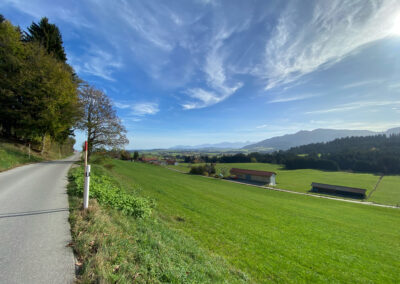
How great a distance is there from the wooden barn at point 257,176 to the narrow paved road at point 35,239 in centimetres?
5476

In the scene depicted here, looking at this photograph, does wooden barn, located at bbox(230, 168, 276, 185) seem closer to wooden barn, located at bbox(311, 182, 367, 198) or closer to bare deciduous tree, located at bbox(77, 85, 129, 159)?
wooden barn, located at bbox(311, 182, 367, 198)

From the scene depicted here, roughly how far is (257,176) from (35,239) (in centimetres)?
5883

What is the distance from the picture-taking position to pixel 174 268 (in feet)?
9.63

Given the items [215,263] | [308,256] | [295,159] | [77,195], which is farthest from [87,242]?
[295,159]

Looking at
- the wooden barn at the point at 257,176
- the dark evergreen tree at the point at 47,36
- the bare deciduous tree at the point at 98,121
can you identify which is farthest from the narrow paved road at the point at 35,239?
the wooden barn at the point at 257,176

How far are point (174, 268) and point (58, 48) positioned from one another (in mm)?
38984

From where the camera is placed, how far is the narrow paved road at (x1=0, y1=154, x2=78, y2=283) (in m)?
2.39

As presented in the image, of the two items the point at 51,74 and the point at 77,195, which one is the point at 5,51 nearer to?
the point at 51,74

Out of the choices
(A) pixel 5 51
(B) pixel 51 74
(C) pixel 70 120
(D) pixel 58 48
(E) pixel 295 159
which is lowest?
(E) pixel 295 159

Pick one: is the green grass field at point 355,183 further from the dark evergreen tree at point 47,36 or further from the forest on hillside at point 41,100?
the dark evergreen tree at point 47,36

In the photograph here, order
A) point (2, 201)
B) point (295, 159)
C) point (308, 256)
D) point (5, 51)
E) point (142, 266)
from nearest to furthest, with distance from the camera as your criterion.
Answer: point (142, 266) < point (2, 201) < point (308, 256) < point (5, 51) < point (295, 159)

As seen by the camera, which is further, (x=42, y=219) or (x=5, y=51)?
(x=5, y=51)

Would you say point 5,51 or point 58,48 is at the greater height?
point 58,48

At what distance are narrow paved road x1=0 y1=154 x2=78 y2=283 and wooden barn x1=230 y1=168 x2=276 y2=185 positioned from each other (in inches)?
2156
